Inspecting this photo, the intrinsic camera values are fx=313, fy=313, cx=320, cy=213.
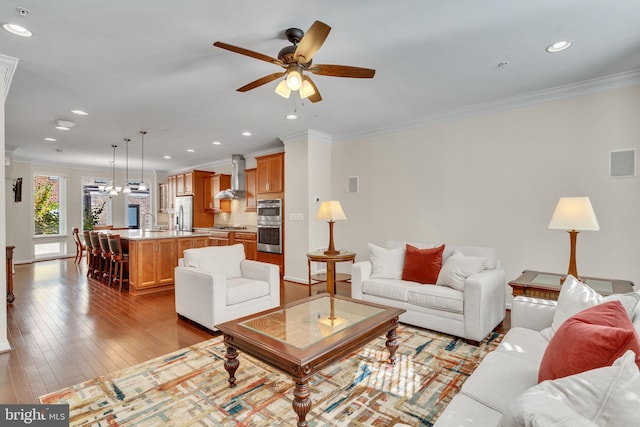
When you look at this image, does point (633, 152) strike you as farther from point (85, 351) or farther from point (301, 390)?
point (85, 351)

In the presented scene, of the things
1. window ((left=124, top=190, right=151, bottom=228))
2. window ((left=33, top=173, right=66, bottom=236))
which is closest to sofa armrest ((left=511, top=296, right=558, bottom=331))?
window ((left=124, top=190, right=151, bottom=228))

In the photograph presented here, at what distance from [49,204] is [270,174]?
6.87m

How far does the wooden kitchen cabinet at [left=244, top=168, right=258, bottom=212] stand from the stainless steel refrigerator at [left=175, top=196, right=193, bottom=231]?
199cm

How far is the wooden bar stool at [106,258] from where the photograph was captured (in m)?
5.56

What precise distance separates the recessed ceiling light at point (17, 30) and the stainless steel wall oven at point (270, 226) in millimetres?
4089

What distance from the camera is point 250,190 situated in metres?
7.37

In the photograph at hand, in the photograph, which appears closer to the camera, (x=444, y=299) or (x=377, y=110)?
(x=444, y=299)

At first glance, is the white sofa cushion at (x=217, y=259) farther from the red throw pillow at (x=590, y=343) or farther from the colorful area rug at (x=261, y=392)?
the red throw pillow at (x=590, y=343)

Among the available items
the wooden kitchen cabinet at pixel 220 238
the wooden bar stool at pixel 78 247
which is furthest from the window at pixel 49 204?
the wooden kitchen cabinet at pixel 220 238

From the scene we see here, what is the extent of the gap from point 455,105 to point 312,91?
2.57 m

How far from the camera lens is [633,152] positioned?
3309mm

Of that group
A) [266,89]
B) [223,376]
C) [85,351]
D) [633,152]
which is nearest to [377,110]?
[266,89]

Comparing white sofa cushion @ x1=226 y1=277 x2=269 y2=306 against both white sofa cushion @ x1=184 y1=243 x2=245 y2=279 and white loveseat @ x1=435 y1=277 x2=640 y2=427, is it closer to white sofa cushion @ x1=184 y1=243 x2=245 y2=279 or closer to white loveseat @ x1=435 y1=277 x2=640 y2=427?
white sofa cushion @ x1=184 y1=243 x2=245 y2=279

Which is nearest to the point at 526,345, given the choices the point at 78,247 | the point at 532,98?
the point at 532,98
